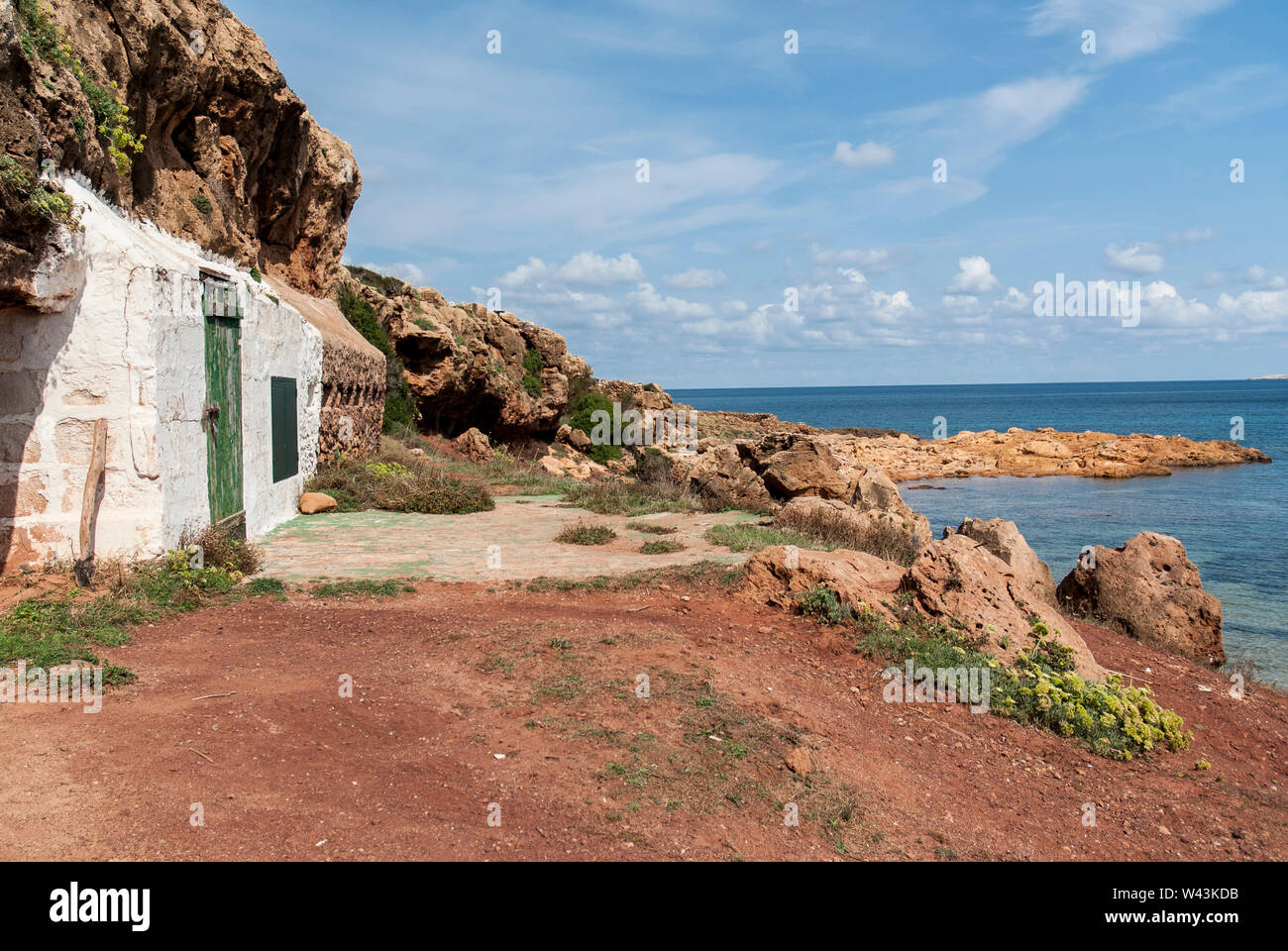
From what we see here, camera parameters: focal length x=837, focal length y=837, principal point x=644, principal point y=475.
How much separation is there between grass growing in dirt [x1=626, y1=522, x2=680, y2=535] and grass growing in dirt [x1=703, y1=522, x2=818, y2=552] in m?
0.58

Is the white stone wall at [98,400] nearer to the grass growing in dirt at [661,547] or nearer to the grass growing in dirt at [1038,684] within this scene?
the grass growing in dirt at [661,547]

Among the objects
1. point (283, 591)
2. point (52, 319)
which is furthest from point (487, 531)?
point (52, 319)

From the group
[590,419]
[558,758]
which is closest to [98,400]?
[558,758]

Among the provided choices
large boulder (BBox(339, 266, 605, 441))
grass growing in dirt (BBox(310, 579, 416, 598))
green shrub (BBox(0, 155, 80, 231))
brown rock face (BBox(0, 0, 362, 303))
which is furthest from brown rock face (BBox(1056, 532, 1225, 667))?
large boulder (BBox(339, 266, 605, 441))

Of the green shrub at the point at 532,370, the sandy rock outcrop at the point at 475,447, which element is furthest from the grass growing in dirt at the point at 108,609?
the green shrub at the point at 532,370

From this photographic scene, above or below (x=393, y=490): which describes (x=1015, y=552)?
below

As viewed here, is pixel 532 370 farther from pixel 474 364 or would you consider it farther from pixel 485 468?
pixel 485 468

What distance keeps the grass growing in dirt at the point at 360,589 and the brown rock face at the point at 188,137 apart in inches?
134

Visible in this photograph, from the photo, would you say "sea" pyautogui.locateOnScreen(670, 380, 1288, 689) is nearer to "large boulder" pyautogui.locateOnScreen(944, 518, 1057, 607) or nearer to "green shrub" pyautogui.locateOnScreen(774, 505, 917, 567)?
"large boulder" pyautogui.locateOnScreen(944, 518, 1057, 607)

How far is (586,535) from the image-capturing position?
11.1 meters

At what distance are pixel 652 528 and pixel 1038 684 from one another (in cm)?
614

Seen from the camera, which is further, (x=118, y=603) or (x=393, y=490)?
(x=393, y=490)
